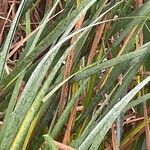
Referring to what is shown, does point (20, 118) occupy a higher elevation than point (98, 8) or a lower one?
lower

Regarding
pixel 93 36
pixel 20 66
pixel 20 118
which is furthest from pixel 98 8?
pixel 20 118

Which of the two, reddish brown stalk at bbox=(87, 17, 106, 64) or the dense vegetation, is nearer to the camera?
the dense vegetation

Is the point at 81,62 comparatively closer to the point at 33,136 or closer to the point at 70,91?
the point at 70,91

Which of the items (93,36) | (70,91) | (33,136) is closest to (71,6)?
(93,36)

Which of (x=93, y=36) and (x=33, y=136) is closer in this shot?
(x=33, y=136)

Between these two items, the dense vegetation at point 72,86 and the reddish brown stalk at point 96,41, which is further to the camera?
the reddish brown stalk at point 96,41

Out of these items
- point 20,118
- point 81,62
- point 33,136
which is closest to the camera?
point 20,118

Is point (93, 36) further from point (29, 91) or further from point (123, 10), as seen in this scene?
point (29, 91)

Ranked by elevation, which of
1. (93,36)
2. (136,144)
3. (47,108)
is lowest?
(136,144)

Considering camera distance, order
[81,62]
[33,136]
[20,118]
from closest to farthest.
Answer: [20,118] < [33,136] < [81,62]
